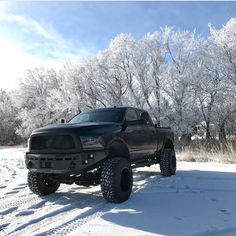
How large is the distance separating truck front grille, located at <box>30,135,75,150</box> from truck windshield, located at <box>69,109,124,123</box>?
1.48 meters

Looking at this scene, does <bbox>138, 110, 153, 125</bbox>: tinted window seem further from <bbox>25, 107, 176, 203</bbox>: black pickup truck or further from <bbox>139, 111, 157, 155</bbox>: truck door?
<bbox>25, 107, 176, 203</bbox>: black pickup truck

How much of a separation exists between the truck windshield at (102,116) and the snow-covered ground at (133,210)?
1.56m

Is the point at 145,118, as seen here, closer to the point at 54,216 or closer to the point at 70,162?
the point at 70,162

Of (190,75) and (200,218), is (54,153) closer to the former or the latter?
(200,218)

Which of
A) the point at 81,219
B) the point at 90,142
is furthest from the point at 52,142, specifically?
the point at 81,219

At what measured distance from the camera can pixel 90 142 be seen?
719 centimetres

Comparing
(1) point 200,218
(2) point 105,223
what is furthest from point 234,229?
(2) point 105,223

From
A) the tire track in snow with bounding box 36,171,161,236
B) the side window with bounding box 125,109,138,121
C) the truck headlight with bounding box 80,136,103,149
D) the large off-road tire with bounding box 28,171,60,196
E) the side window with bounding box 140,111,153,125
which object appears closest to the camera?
the tire track in snow with bounding box 36,171,161,236

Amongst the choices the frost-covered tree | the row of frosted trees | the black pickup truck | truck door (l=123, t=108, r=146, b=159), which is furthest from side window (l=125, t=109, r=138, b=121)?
the frost-covered tree

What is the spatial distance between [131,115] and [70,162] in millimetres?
2584

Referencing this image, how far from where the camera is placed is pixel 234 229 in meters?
5.35

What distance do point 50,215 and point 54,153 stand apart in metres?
1.31

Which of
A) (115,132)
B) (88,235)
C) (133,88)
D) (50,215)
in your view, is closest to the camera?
(88,235)

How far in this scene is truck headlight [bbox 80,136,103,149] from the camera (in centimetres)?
716
